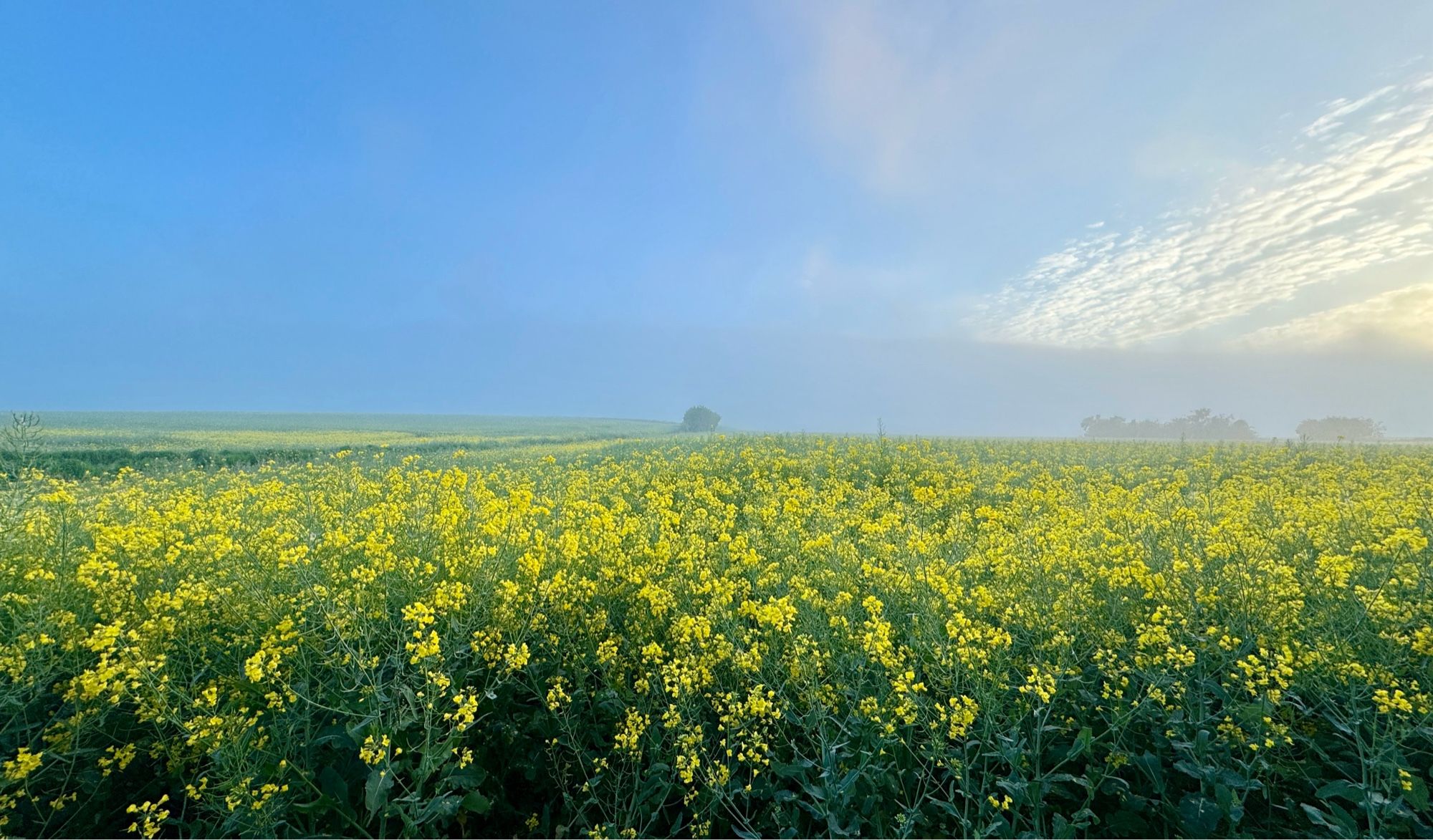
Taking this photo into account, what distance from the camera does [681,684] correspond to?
3.22m

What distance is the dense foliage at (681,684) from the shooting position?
285cm

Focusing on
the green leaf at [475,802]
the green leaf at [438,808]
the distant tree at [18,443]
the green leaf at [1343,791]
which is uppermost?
the distant tree at [18,443]

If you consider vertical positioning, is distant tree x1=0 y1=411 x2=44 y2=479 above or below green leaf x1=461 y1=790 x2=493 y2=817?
above

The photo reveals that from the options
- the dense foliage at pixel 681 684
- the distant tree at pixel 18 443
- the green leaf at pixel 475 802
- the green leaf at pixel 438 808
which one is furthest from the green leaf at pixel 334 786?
the distant tree at pixel 18 443

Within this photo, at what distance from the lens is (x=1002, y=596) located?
417 centimetres

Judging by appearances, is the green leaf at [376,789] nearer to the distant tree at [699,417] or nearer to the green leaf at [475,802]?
the green leaf at [475,802]

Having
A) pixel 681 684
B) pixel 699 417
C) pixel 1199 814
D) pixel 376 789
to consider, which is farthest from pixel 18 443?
pixel 699 417

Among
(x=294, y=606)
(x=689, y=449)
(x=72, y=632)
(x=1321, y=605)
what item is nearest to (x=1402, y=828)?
(x=1321, y=605)

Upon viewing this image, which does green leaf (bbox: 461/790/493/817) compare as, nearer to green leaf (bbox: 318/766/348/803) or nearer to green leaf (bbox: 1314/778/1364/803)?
green leaf (bbox: 318/766/348/803)

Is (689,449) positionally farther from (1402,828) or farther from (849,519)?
(1402,828)

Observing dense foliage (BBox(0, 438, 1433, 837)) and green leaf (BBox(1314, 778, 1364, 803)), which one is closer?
green leaf (BBox(1314, 778, 1364, 803))

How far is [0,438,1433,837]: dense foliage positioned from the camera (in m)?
2.85

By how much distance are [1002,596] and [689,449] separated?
50.5ft

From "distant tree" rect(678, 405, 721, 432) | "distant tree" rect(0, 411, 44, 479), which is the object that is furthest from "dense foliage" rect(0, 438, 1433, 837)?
"distant tree" rect(678, 405, 721, 432)
